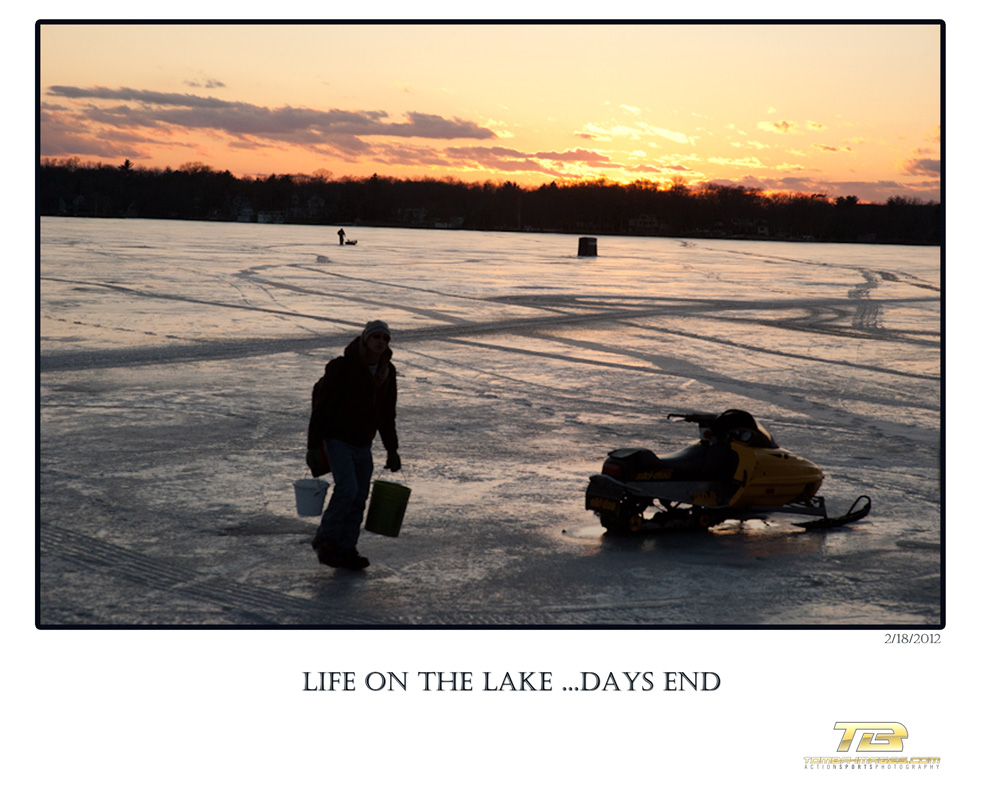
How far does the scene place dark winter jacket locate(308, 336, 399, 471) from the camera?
6.01m

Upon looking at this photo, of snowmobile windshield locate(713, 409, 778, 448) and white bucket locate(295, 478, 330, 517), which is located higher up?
snowmobile windshield locate(713, 409, 778, 448)

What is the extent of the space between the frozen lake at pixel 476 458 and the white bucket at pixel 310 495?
0.78ft

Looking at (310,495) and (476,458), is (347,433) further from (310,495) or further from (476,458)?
(476,458)

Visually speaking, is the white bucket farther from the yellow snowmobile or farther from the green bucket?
the yellow snowmobile

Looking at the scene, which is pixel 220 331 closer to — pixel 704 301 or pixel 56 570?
pixel 56 570

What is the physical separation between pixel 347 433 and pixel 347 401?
0.63ft

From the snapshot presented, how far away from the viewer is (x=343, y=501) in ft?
20.0

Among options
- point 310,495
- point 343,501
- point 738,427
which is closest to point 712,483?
point 738,427

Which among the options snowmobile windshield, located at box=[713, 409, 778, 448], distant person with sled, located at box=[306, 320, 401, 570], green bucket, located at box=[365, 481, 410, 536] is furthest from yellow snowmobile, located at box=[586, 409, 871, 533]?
distant person with sled, located at box=[306, 320, 401, 570]

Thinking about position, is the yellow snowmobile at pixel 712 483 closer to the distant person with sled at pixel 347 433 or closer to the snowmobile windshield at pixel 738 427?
the snowmobile windshield at pixel 738 427

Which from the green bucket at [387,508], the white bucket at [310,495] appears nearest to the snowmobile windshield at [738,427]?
the green bucket at [387,508]

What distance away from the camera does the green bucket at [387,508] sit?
6332 millimetres
